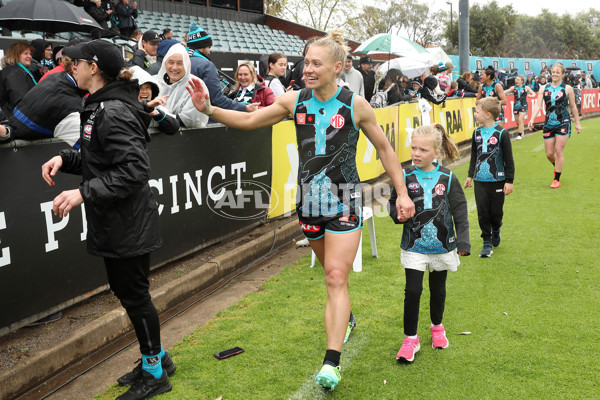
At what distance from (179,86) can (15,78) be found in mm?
2213

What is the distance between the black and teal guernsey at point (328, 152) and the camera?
12.1 feet

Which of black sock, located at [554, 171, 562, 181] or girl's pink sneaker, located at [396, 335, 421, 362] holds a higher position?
black sock, located at [554, 171, 562, 181]

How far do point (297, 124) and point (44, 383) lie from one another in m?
2.43

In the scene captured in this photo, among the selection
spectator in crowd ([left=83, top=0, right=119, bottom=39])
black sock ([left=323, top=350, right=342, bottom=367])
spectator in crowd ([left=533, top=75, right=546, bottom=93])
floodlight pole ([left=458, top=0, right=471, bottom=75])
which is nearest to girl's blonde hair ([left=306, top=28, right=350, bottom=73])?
black sock ([left=323, top=350, right=342, bottom=367])

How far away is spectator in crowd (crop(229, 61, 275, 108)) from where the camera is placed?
290 inches

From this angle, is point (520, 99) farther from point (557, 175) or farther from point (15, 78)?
point (15, 78)

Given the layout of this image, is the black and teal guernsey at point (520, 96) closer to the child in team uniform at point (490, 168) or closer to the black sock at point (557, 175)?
the black sock at point (557, 175)

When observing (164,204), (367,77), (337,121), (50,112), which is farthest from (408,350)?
(367,77)

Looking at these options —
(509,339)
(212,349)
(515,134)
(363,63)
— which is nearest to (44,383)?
(212,349)

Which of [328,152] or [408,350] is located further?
[408,350]

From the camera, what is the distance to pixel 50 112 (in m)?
4.22

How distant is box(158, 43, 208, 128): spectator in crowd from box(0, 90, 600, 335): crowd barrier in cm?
15

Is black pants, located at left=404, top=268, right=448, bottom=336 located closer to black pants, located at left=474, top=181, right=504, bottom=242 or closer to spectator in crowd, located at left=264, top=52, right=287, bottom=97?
black pants, located at left=474, top=181, right=504, bottom=242

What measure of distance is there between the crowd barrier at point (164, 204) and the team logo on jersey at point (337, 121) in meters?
1.79
